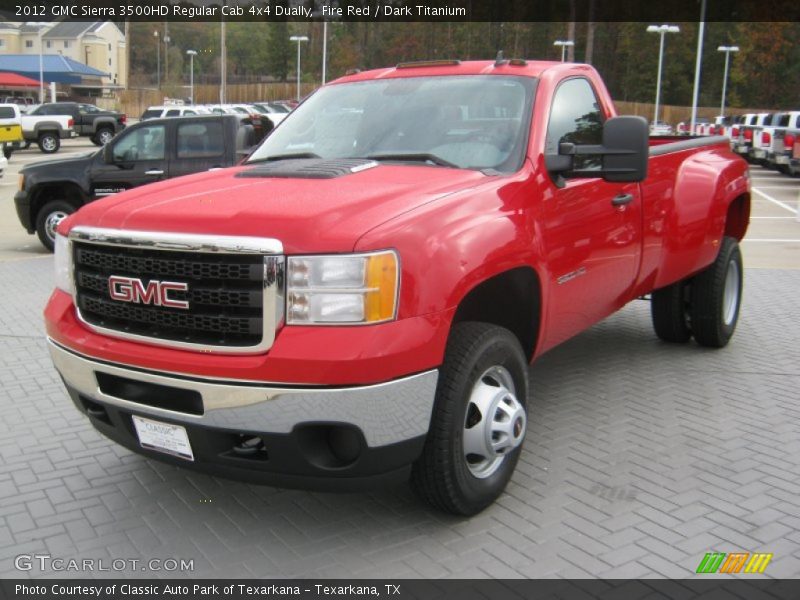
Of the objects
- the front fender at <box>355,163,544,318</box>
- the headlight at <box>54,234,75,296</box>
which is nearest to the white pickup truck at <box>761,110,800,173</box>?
the front fender at <box>355,163,544,318</box>

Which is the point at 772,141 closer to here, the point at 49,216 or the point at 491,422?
the point at 49,216

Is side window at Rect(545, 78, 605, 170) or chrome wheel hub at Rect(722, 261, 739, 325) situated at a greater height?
side window at Rect(545, 78, 605, 170)

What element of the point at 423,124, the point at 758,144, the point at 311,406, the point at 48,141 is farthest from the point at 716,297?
the point at 48,141

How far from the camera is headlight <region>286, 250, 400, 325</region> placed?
3.09 meters

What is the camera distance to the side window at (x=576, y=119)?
4461mm

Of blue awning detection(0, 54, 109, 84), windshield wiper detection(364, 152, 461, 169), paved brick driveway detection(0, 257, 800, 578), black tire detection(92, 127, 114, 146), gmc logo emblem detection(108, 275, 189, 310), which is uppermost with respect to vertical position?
blue awning detection(0, 54, 109, 84)

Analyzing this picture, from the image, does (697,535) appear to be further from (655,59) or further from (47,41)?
(47,41)

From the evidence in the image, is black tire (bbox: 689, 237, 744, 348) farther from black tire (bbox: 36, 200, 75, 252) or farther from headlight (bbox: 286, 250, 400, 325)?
black tire (bbox: 36, 200, 75, 252)

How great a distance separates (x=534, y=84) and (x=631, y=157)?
0.68m

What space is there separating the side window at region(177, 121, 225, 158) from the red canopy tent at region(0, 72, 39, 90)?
67.1 m

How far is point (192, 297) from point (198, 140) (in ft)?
29.2

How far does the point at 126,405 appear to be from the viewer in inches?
135

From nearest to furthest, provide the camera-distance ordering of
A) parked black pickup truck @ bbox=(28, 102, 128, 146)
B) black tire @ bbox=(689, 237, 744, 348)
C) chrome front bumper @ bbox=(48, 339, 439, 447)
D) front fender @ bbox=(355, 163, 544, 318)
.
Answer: chrome front bumper @ bbox=(48, 339, 439, 447)
front fender @ bbox=(355, 163, 544, 318)
black tire @ bbox=(689, 237, 744, 348)
parked black pickup truck @ bbox=(28, 102, 128, 146)

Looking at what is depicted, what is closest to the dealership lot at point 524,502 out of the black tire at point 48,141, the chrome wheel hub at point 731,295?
the chrome wheel hub at point 731,295
